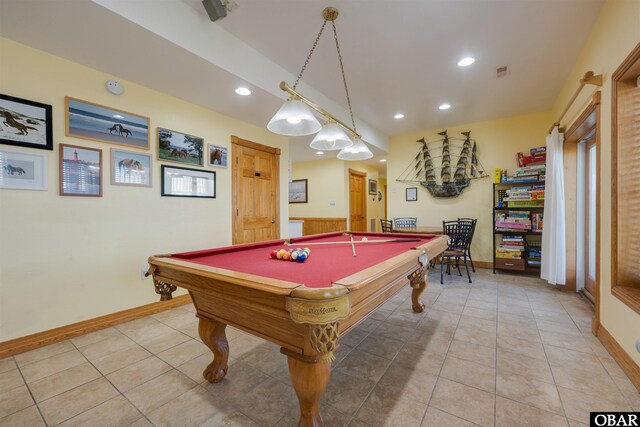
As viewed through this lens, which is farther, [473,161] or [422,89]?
[473,161]

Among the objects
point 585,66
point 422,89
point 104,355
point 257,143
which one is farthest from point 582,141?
point 104,355

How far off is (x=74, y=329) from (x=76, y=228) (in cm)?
89

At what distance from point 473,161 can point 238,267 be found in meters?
4.89

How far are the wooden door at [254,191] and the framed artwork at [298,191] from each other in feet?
8.88

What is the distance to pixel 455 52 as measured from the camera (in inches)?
107

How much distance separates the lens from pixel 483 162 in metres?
4.73

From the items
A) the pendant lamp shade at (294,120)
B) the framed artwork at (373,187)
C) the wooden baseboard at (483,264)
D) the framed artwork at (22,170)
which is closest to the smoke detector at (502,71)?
the pendant lamp shade at (294,120)

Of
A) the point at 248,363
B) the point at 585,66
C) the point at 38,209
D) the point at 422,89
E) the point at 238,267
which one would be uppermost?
the point at 422,89

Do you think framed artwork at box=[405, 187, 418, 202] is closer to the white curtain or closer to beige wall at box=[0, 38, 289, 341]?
the white curtain

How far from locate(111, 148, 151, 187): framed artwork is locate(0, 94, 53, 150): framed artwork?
0.45m

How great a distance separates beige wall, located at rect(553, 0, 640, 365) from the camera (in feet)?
5.44

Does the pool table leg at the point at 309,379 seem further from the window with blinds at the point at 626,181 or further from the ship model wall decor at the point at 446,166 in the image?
the ship model wall decor at the point at 446,166

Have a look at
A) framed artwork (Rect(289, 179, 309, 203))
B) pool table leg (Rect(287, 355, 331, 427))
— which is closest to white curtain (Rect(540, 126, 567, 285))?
pool table leg (Rect(287, 355, 331, 427))

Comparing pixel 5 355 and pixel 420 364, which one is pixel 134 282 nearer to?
pixel 5 355
